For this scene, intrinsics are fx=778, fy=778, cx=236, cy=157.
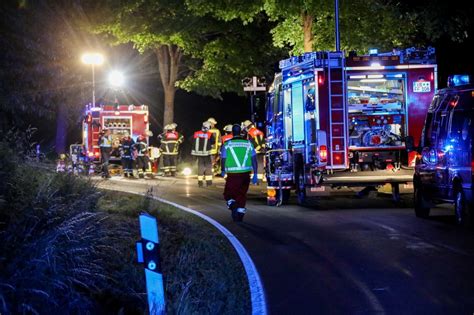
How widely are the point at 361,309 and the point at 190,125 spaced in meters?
39.5

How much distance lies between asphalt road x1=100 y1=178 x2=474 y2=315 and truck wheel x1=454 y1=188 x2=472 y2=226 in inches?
11.2

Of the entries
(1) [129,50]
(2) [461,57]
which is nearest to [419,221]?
(2) [461,57]

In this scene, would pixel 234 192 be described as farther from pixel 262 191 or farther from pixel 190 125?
pixel 190 125

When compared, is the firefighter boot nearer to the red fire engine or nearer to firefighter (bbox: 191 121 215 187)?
firefighter (bbox: 191 121 215 187)

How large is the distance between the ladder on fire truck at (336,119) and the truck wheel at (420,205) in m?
1.99

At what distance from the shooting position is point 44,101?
18.6m

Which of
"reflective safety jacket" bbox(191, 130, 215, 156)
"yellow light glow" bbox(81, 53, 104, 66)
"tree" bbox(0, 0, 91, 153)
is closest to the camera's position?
"tree" bbox(0, 0, 91, 153)

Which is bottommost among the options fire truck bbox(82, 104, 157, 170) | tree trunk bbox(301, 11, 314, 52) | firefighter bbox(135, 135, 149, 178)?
firefighter bbox(135, 135, 149, 178)

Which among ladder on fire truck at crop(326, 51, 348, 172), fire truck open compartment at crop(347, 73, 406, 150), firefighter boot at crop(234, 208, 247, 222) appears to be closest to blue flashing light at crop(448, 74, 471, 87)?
ladder on fire truck at crop(326, 51, 348, 172)

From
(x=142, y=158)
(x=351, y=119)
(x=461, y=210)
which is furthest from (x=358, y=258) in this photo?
(x=142, y=158)

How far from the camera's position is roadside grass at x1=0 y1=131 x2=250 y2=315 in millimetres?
6121

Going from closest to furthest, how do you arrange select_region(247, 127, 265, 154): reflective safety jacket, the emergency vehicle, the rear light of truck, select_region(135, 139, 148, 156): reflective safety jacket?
the emergency vehicle
the rear light of truck
select_region(247, 127, 265, 154): reflective safety jacket
select_region(135, 139, 148, 156): reflective safety jacket

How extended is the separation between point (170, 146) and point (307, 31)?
6414 mm

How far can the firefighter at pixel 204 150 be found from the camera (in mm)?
21859
